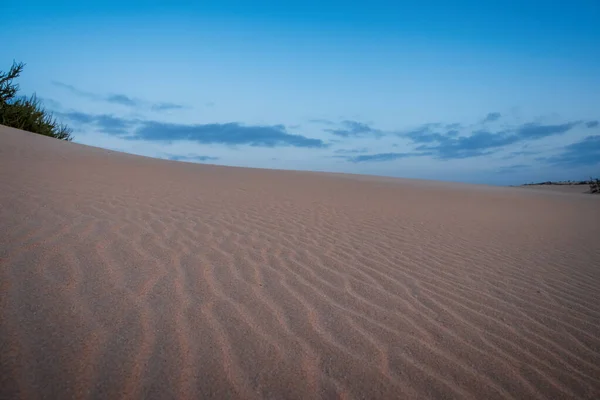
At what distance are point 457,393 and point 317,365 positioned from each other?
0.87 metres

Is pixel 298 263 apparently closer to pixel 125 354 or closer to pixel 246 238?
pixel 246 238

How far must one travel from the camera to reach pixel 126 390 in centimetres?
178

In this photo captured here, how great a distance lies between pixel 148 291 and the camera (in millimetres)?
2793

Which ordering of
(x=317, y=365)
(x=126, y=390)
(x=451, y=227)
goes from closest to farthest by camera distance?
(x=126, y=390) → (x=317, y=365) → (x=451, y=227)

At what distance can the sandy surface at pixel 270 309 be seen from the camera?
1964 mm

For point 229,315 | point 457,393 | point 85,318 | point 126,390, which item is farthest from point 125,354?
point 457,393

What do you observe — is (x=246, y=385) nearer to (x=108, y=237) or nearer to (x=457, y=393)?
(x=457, y=393)

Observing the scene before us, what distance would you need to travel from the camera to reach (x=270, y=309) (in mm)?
2723

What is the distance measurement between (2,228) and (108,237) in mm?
1118

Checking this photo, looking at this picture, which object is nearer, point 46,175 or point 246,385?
point 246,385

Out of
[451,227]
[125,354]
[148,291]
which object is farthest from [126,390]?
[451,227]

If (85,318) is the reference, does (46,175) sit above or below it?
above

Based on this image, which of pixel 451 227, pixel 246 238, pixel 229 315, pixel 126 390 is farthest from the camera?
pixel 451 227

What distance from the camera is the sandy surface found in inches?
77.3
